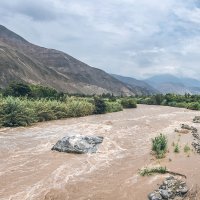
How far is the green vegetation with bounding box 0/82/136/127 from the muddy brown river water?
11.9 ft

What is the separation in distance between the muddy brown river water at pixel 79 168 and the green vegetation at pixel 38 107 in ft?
11.9

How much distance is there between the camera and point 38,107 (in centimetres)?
3934

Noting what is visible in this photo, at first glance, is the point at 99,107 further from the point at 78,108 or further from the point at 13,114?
the point at 13,114

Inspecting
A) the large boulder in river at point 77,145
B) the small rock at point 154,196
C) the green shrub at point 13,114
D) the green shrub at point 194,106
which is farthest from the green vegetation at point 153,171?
the green shrub at point 194,106

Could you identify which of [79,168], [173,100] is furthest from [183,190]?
[173,100]

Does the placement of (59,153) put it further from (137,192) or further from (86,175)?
(137,192)

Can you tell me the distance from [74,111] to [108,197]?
2958 cm

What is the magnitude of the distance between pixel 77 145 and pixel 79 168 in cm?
395

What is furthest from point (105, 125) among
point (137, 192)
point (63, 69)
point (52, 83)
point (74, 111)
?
point (63, 69)

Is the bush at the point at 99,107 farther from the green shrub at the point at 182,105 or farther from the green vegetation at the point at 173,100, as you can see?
the green vegetation at the point at 173,100

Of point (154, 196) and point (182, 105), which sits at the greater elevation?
point (182, 105)

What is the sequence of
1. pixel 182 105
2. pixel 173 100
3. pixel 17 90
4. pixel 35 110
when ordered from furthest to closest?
pixel 173 100
pixel 182 105
pixel 17 90
pixel 35 110

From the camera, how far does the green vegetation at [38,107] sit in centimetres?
3497

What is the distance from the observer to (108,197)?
51.8 feet
